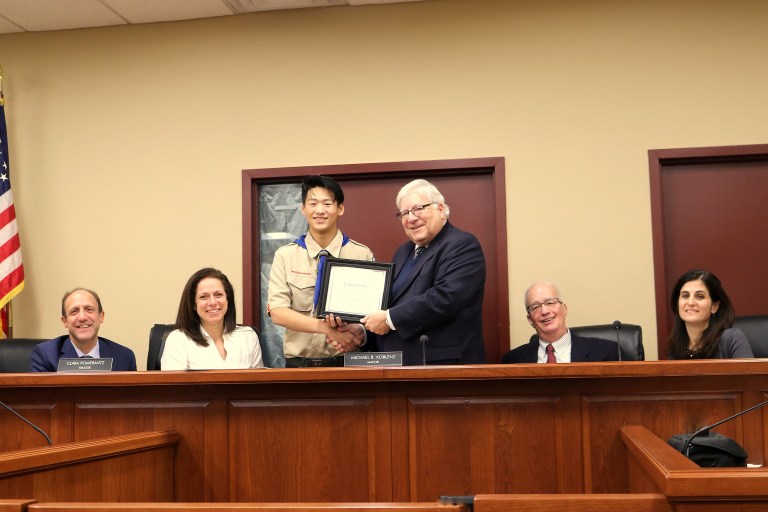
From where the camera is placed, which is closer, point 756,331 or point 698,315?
point 698,315

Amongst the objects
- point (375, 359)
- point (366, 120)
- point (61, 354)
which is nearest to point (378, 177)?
point (366, 120)

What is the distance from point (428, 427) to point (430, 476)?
0.14 m

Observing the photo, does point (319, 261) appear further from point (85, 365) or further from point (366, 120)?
point (366, 120)

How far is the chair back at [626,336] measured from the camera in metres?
3.57

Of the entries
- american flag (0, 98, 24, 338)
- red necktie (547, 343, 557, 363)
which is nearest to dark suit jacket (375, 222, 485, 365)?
red necktie (547, 343, 557, 363)

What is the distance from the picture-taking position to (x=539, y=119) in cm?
450

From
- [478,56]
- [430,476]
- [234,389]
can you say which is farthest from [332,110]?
[430,476]

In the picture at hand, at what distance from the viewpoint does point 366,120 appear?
4.64 m

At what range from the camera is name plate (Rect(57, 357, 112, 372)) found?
303 centimetres

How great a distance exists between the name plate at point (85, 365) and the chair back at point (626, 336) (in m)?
1.94

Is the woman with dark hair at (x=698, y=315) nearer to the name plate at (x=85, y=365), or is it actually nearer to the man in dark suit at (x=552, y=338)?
the man in dark suit at (x=552, y=338)

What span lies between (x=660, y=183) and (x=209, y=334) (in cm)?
239

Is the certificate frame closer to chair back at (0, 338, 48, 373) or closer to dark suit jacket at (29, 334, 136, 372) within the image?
dark suit jacket at (29, 334, 136, 372)

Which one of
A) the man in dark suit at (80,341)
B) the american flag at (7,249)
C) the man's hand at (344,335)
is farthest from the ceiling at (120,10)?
the man's hand at (344,335)
